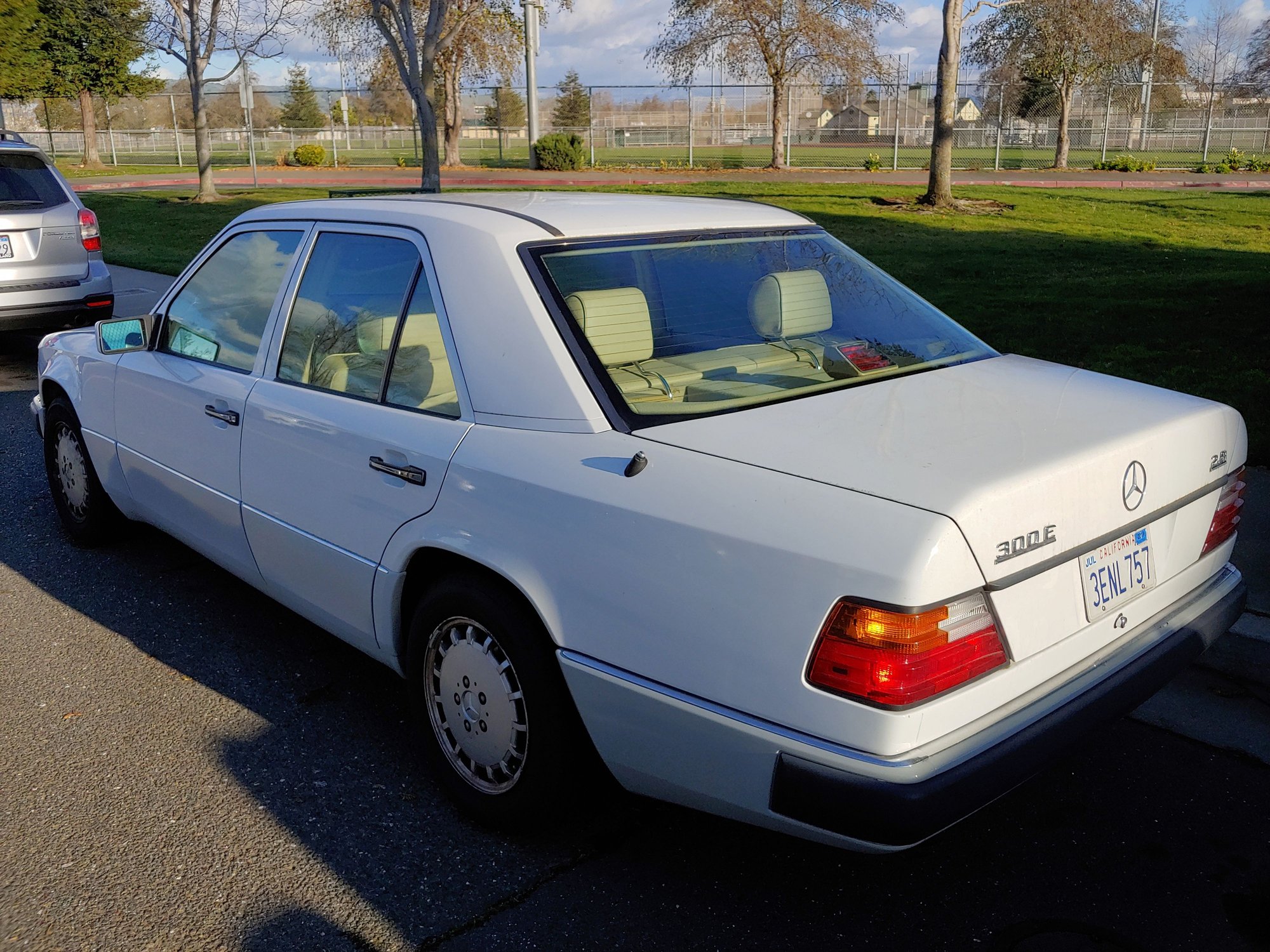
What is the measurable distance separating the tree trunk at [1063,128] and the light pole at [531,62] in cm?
1529

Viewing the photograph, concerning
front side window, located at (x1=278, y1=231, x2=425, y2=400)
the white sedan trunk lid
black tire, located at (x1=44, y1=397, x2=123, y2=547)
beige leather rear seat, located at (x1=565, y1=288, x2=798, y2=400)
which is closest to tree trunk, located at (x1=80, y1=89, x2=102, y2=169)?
black tire, located at (x1=44, y1=397, x2=123, y2=547)

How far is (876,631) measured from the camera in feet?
7.12

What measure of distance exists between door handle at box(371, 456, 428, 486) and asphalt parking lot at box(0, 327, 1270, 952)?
3.19ft

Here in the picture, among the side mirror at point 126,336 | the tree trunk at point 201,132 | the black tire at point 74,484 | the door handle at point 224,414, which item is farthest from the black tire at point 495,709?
the tree trunk at point 201,132

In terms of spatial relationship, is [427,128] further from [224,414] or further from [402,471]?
[402,471]

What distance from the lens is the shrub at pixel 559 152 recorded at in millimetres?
33500

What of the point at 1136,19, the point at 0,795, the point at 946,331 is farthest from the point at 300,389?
the point at 1136,19

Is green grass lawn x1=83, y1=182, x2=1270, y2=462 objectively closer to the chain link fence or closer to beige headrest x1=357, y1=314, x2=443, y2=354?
beige headrest x1=357, y1=314, x2=443, y2=354

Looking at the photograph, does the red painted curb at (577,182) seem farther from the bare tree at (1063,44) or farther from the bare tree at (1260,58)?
the bare tree at (1260,58)

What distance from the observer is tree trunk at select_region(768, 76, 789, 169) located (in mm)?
32062

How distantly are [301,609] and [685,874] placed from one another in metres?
1.57

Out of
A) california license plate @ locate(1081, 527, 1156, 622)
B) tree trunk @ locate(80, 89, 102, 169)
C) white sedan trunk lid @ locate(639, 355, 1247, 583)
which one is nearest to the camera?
white sedan trunk lid @ locate(639, 355, 1247, 583)

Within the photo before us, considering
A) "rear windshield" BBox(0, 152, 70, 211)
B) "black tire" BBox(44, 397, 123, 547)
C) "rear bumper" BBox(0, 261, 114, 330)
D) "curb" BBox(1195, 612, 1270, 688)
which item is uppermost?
"rear windshield" BBox(0, 152, 70, 211)

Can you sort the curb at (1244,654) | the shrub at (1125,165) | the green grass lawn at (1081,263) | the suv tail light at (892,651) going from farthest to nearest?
the shrub at (1125,165)
the green grass lawn at (1081,263)
the curb at (1244,654)
the suv tail light at (892,651)
